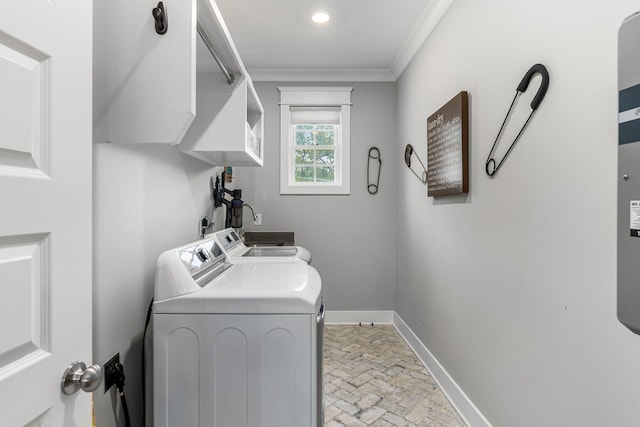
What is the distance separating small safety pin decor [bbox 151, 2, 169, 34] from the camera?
3.39 feet

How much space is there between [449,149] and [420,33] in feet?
3.61

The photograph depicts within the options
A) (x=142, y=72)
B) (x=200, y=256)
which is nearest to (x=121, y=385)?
(x=200, y=256)

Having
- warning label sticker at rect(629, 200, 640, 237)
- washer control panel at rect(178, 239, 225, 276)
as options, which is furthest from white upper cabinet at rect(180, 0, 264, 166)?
warning label sticker at rect(629, 200, 640, 237)

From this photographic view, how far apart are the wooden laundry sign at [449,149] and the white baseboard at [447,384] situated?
1.18 m

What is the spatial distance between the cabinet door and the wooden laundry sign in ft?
4.74

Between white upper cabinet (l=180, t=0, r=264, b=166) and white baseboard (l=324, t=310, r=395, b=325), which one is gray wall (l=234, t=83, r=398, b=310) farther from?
white upper cabinet (l=180, t=0, r=264, b=166)

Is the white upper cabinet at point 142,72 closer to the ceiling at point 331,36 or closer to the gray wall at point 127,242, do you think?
the gray wall at point 127,242

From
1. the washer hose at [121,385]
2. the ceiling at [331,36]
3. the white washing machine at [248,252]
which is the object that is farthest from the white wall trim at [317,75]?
the washer hose at [121,385]

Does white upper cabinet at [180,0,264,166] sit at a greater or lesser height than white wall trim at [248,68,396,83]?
lesser

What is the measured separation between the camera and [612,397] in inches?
37.5

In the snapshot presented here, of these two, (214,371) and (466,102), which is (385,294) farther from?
(214,371)

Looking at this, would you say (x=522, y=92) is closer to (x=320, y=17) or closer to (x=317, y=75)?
(x=320, y=17)

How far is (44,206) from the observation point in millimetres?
611

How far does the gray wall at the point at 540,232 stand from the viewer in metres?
0.97
